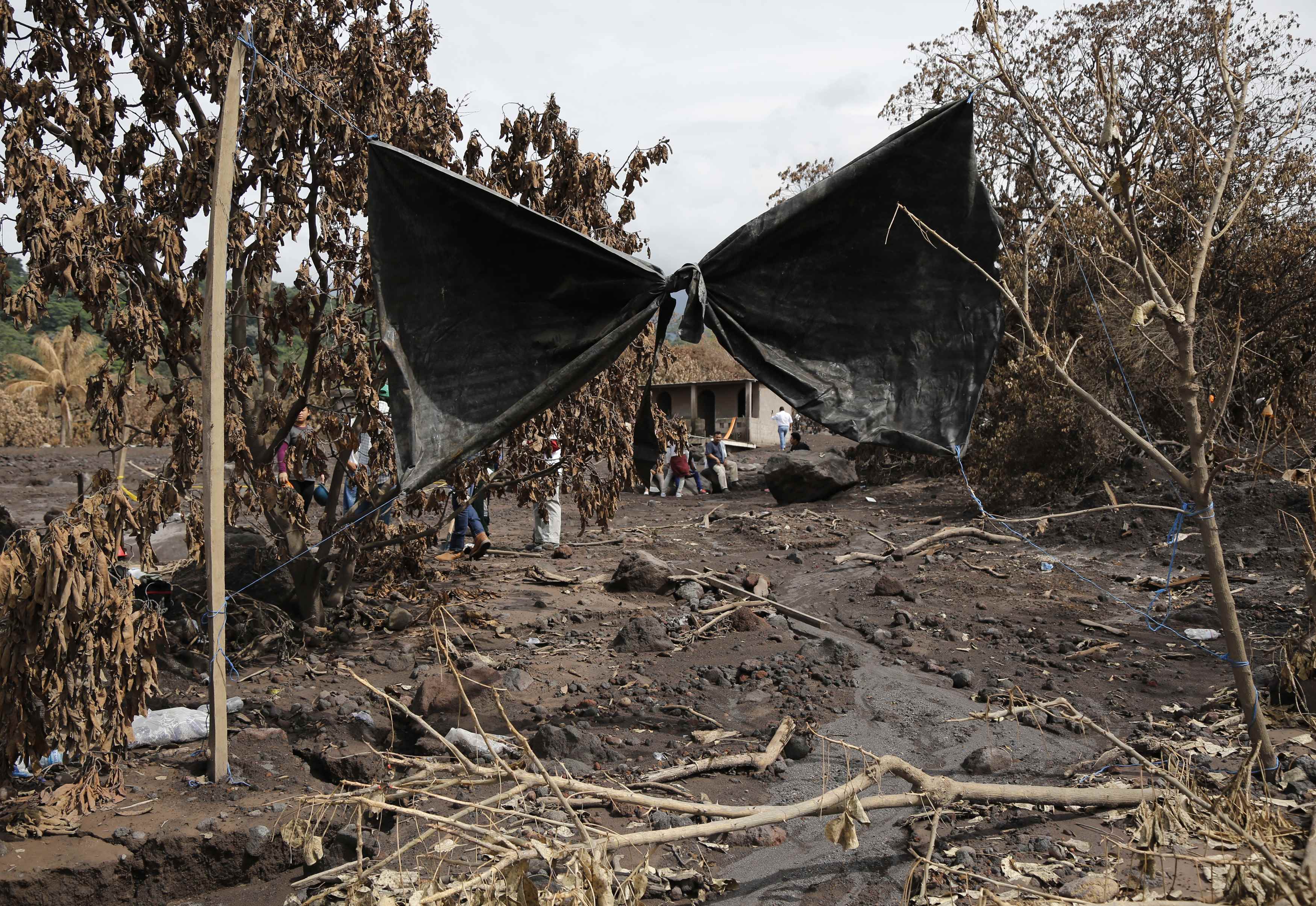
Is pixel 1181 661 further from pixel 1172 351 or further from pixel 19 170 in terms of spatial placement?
pixel 19 170

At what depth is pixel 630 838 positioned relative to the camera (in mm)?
2703

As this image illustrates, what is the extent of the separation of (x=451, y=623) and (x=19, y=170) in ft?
12.1

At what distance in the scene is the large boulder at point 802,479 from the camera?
14.4 meters

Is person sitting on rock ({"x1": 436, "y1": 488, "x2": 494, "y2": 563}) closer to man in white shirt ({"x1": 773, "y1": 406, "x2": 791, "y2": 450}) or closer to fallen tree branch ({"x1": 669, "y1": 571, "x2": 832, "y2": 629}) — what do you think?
fallen tree branch ({"x1": 669, "y1": 571, "x2": 832, "y2": 629})

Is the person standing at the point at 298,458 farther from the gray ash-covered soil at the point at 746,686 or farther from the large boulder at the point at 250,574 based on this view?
the gray ash-covered soil at the point at 746,686

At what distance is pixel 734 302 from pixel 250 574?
417 centimetres

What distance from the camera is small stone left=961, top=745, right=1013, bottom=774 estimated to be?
4285 millimetres

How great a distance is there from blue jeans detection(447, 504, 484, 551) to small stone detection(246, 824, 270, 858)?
5.18 meters

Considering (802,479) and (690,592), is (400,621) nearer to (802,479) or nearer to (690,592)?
(690,592)

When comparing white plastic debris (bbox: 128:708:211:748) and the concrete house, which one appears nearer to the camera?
white plastic debris (bbox: 128:708:211:748)

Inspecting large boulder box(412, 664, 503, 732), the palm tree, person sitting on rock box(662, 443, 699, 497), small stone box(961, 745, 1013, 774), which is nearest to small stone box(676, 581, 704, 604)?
large boulder box(412, 664, 503, 732)

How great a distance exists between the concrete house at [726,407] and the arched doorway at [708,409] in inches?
0.5

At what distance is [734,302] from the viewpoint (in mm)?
4055

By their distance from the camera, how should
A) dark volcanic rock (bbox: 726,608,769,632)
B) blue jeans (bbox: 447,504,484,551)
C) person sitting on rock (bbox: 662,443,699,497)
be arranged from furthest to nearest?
1. person sitting on rock (bbox: 662,443,699,497)
2. blue jeans (bbox: 447,504,484,551)
3. dark volcanic rock (bbox: 726,608,769,632)
